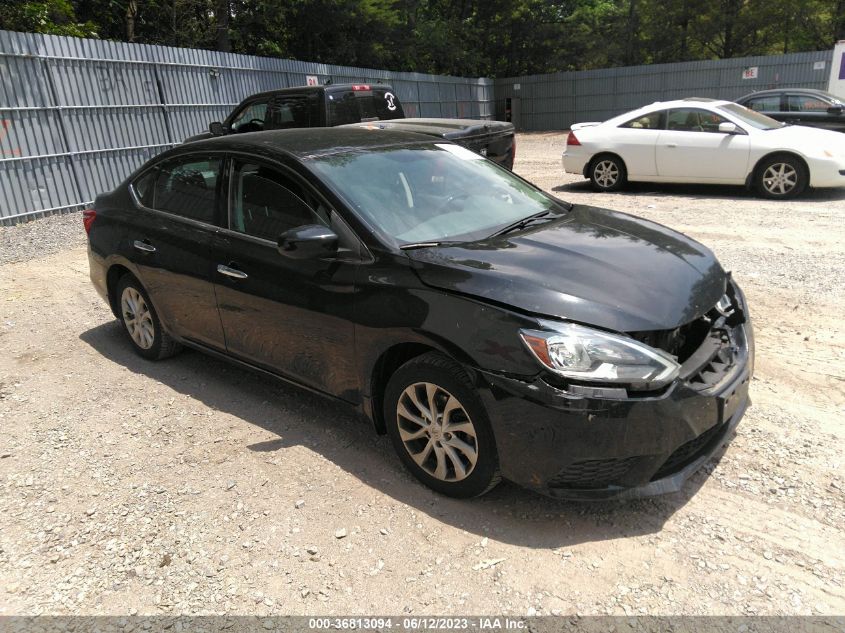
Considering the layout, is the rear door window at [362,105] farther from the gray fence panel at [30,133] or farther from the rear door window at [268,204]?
the rear door window at [268,204]

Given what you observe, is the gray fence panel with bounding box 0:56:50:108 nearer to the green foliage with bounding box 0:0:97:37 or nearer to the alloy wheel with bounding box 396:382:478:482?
the green foliage with bounding box 0:0:97:37

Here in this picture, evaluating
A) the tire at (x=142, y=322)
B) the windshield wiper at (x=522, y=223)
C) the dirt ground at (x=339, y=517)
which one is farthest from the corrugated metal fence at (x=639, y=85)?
the tire at (x=142, y=322)

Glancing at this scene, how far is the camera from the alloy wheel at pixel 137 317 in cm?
482

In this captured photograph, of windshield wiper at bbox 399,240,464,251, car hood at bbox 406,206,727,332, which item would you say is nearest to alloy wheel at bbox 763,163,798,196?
car hood at bbox 406,206,727,332

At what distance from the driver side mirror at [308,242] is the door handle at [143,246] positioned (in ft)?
5.39

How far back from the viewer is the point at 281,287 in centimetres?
360

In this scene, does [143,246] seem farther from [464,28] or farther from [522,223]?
[464,28]

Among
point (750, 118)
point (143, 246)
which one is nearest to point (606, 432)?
point (143, 246)

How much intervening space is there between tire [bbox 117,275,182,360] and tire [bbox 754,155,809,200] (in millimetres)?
8847

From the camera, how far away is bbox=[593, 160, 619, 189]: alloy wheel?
11.2 meters

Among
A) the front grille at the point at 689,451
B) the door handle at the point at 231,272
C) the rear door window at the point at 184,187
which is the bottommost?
the front grille at the point at 689,451

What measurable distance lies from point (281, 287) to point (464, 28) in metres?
32.2

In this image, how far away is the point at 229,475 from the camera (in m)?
3.44

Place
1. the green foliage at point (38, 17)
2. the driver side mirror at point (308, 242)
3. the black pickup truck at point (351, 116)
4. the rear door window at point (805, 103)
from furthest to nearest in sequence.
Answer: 1. the green foliage at point (38, 17)
2. the rear door window at point (805, 103)
3. the black pickup truck at point (351, 116)
4. the driver side mirror at point (308, 242)
